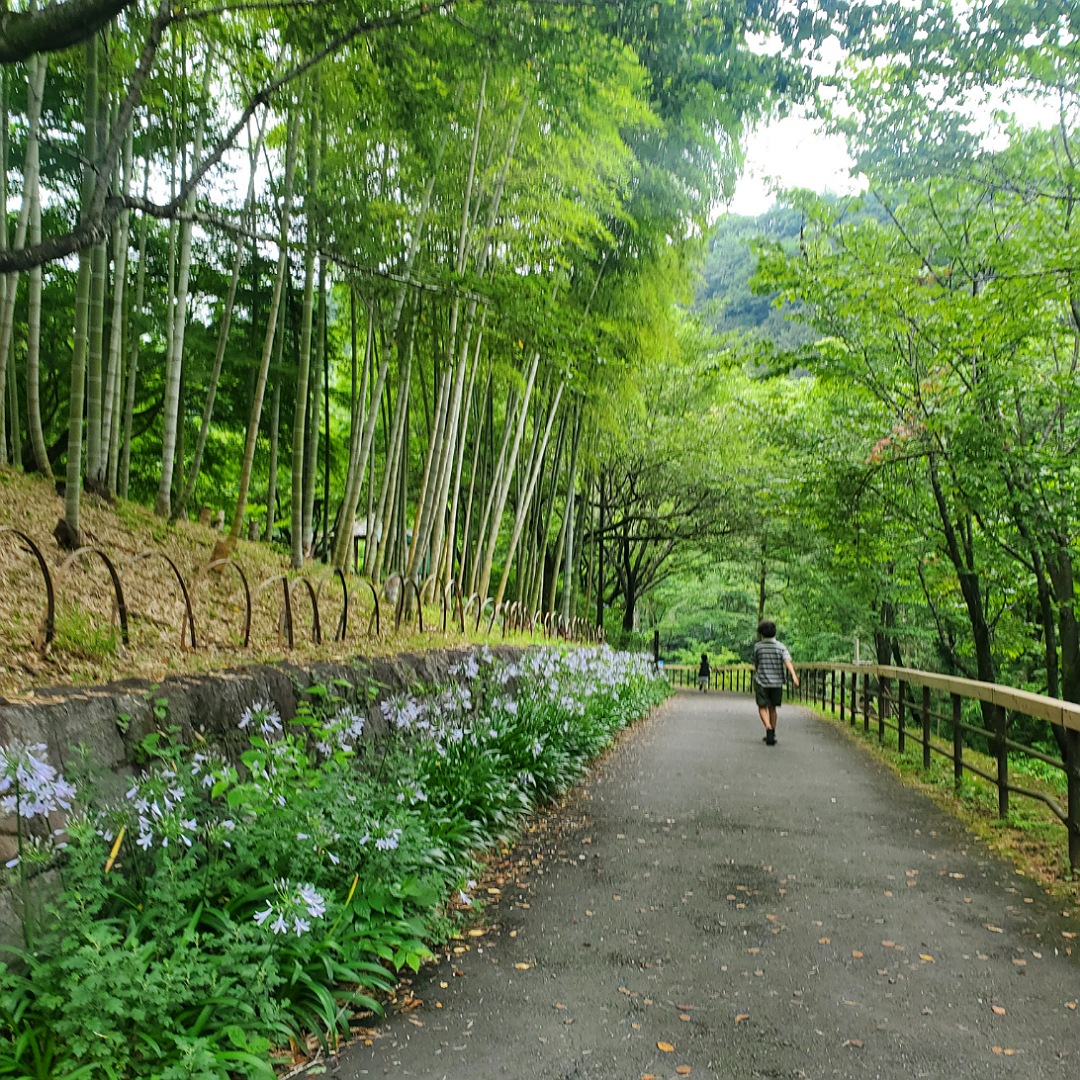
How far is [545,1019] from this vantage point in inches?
95.7

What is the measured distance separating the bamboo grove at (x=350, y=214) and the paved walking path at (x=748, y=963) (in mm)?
2698

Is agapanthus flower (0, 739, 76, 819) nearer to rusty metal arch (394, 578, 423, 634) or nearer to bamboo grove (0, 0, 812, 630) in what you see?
bamboo grove (0, 0, 812, 630)

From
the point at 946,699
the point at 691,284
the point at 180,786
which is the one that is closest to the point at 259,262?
the point at 691,284

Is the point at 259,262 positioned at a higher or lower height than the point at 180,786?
higher

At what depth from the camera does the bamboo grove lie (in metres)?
4.02

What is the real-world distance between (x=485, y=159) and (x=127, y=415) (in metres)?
3.60

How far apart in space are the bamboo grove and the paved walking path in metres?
2.70

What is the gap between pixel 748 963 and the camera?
2824 millimetres


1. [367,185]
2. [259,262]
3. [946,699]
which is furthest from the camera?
[946,699]

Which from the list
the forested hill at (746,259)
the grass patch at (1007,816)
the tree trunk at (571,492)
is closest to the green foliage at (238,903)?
the grass patch at (1007,816)

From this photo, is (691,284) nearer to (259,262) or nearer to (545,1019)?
(259,262)

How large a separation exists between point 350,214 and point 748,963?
5.71 metres

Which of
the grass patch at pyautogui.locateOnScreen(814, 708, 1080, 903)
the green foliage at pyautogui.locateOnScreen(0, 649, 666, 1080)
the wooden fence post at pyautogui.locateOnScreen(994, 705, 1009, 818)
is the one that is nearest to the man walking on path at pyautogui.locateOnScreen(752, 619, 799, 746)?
the grass patch at pyautogui.locateOnScreen(814, 708, 1080, 903)

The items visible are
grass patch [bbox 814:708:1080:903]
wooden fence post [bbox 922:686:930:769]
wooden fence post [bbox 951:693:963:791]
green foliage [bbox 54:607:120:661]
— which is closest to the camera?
green foliage [bbox 54:607:120:661]
